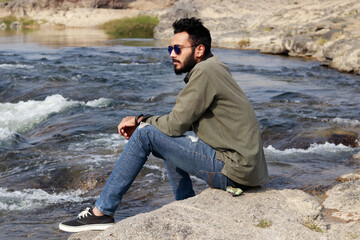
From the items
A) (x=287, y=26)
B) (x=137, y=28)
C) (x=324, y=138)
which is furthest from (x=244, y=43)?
(x=324, y=138)

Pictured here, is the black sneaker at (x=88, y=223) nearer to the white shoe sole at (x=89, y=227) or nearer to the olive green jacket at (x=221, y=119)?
the white shoe sole at (x=89, y=227)

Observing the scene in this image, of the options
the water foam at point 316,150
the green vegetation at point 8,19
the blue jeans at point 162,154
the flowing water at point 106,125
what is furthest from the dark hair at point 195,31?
the green vegetation at point 8,19

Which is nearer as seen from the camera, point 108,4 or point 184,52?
point 184,52

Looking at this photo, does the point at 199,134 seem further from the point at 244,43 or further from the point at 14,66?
the point at 244,43

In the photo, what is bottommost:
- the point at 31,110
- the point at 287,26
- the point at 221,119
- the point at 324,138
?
the point at 31,110

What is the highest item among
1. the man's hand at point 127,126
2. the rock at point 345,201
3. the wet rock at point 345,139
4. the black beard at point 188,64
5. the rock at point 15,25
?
the black beard at point 188,64

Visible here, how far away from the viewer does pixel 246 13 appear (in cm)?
3175

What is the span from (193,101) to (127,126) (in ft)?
2.34

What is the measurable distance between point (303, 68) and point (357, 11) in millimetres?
7900

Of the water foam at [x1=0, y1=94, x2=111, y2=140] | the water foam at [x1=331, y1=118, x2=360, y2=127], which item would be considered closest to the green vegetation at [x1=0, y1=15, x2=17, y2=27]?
the water foam at [x1=0, y1=94, x2=111, y2=140]

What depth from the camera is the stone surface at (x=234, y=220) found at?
10.2 feet

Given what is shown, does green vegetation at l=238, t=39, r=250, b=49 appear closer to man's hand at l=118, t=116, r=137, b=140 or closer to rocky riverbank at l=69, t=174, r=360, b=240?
rocky riverbank at l=69, t=174, r=360, b=240

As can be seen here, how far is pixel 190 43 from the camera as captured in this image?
12.5 ft

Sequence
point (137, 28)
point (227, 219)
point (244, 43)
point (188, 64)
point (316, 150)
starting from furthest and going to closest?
point (137, 28) < point (244, 43) < point (316, 150) < point (188, 64) < point (227, 219)
